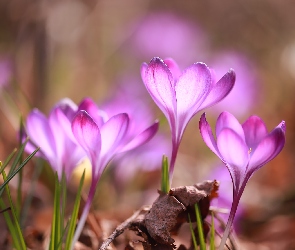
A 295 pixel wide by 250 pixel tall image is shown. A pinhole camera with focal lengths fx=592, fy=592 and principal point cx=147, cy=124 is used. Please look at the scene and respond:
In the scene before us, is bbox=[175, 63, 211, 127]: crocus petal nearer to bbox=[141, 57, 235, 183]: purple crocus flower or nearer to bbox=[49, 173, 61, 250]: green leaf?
bbox=[141, 57, 235, 183]: purple crocus flower

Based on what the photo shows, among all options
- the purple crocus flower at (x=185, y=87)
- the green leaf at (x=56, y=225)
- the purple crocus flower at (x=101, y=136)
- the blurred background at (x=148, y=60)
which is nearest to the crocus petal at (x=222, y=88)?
the purple crocus flower at (x=185, y=87)

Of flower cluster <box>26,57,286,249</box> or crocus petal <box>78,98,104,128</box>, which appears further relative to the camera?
crocus petal <box>78,98,104,128</box>

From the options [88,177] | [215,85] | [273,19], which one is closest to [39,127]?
[215,85]

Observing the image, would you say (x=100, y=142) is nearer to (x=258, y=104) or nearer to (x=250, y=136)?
(x=250, y=136)

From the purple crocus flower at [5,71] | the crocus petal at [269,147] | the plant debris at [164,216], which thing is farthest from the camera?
the purple crocus flower at [5,71]

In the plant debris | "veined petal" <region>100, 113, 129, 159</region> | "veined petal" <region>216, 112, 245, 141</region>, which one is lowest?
the plant debris

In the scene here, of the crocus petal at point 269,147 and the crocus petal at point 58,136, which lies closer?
the crocus petal at point 269,147

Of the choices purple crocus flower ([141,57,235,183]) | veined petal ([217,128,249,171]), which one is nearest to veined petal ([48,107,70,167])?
purple crocus flower ([141,57,235,183])

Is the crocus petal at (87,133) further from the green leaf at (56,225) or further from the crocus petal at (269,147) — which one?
the crocus petal at (269,147)
